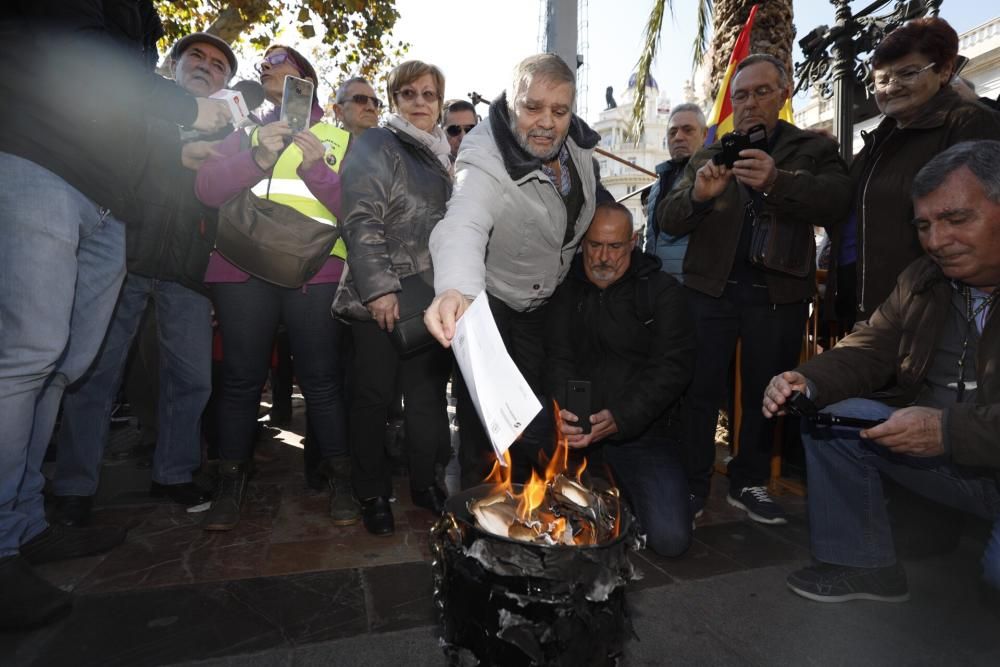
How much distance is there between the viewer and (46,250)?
2.10 meters

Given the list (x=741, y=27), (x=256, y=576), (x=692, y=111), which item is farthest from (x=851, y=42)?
(x=256, y=576)

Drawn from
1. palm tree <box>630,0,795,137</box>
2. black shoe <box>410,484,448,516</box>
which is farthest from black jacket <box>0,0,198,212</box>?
palm tree <box>630,0,795,137</box>

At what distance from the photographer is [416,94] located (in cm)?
305

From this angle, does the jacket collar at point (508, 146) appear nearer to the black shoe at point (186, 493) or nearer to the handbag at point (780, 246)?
the handbag at point (780, 246)

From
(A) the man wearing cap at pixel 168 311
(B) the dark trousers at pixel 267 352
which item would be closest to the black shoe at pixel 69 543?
(A) the man wearing cap at pixel 168 311

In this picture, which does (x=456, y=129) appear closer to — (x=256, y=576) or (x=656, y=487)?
(x=656, y=487)

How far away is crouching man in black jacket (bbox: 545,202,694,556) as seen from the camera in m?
2.97

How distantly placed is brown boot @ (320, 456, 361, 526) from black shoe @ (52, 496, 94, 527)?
1.13m

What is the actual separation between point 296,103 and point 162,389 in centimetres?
171

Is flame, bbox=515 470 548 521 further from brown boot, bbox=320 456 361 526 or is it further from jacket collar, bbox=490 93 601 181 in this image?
brown boot, bbox=320 456 361 526

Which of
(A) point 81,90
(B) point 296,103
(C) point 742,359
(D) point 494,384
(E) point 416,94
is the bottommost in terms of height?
(C) point 742,359

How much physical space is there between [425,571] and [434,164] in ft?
6.31

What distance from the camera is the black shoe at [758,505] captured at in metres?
3.20

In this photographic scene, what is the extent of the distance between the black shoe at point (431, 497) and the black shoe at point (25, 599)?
1.59m
